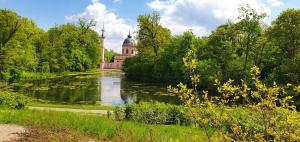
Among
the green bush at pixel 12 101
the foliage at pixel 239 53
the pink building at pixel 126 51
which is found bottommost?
the green bush at pixel 12 101

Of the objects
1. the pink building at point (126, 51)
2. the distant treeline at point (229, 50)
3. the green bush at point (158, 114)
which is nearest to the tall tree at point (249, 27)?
the distant treeline at point (229, 50)

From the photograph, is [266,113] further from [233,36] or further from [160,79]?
[160,79]

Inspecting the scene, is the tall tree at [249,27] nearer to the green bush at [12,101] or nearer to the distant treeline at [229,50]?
the distant treeline at [229,50]

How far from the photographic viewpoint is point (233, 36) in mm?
51562

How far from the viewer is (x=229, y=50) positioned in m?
48.6

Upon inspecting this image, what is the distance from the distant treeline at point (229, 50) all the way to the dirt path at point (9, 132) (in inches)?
613

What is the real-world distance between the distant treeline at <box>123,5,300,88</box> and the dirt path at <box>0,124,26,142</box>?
15.6 meters

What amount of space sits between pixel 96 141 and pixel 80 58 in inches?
3052

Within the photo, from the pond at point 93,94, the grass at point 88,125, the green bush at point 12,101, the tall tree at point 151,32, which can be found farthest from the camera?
the tall tree at point 151,32

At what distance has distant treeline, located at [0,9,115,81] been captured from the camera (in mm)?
53250

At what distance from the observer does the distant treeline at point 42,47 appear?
175ft

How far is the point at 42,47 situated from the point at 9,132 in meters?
66.1

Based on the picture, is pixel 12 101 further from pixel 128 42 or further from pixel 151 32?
pixel 128 42

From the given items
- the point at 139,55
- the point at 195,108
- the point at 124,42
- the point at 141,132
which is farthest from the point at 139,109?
the point at 124,42
